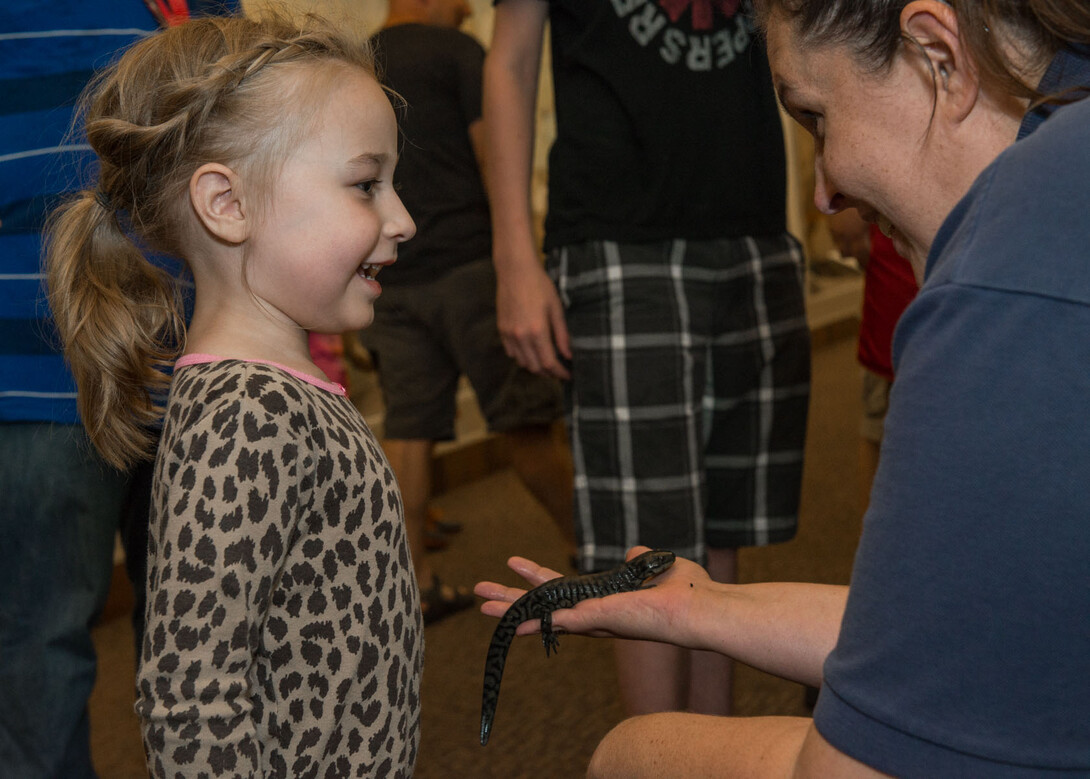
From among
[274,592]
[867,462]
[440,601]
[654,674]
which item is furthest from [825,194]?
[440,601]

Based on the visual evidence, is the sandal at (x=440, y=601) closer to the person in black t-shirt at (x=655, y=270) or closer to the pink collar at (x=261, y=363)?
the person in black t-shirt at (x=655, y=270)

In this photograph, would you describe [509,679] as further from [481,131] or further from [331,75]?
[331,75]

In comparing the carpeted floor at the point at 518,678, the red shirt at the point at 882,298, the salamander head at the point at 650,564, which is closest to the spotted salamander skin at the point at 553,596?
the salamander head at the point at 650,564

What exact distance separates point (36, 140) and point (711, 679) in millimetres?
1538

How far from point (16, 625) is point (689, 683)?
1.18 meters

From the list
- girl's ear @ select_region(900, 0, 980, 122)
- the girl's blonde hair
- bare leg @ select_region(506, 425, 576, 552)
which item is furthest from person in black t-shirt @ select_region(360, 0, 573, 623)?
girl's ear @ select_region(900, 0, 980, 122)

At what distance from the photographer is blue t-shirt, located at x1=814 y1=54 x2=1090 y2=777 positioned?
27.1 inches

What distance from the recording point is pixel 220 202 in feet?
3.91

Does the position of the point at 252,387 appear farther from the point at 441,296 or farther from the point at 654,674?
the point at 441,296

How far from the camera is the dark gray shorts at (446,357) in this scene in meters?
3.04

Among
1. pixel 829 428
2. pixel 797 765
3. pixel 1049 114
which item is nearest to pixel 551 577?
pixel 797 765

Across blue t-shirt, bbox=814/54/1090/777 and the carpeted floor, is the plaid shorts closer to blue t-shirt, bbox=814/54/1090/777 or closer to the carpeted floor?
the carpeted floor

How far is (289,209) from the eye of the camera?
1.18 metres

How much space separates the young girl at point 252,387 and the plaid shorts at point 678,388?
609 mm
